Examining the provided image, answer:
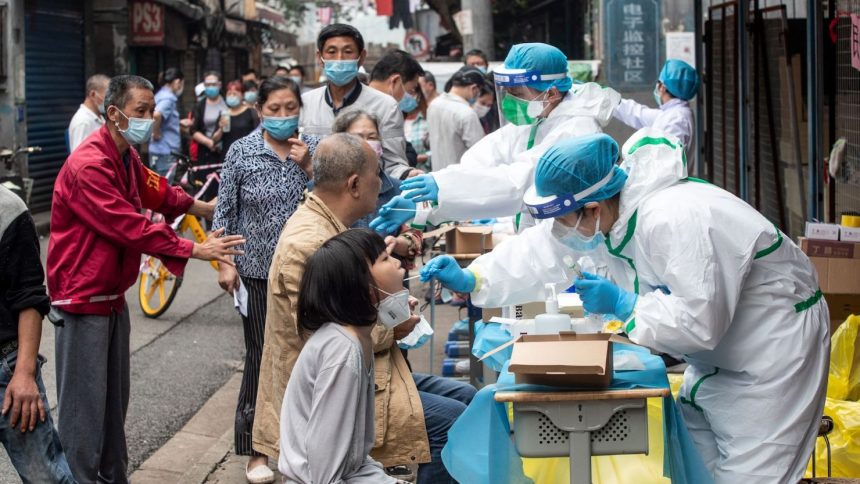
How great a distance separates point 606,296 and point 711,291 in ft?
1.47

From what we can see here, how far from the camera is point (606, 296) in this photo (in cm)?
419

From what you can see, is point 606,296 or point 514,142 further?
point 514,142

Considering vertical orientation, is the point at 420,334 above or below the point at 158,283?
above

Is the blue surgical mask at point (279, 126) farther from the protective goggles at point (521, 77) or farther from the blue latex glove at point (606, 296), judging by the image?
the blue latex glove at point (606, 296)

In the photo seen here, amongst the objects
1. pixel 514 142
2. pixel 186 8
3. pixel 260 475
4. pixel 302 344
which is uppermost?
pixel 186 8

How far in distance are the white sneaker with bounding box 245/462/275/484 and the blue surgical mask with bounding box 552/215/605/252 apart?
2.44 m

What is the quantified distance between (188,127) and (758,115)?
9865mm

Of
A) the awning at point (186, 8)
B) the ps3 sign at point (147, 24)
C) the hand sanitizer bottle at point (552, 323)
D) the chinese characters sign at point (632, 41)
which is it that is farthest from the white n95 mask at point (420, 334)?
the ps3 sign at point (147, 24)

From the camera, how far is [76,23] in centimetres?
2034

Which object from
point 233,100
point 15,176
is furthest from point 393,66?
point 233,100

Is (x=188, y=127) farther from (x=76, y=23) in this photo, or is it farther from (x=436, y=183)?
(x=436, y=183)

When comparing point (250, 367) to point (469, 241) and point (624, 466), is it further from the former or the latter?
point (624, 466)

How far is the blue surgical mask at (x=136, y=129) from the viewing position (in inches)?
211

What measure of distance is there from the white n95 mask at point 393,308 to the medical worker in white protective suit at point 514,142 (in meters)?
1.57
